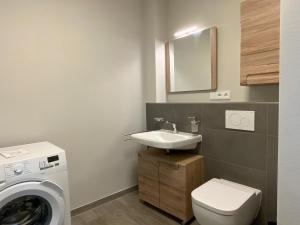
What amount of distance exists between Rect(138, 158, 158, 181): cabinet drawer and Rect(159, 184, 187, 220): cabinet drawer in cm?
13

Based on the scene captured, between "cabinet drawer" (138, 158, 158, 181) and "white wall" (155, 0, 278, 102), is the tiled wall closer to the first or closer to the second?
"white wall" (155, 0, 278, 102)

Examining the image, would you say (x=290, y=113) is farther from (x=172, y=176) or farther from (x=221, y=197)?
(x=172, y=176)

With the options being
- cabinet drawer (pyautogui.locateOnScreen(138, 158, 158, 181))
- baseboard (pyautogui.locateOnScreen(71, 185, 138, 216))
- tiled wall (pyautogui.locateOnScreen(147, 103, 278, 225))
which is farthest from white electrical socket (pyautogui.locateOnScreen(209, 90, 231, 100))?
baseboard (pyautogui.locateOnScreen(71, 185, 138, 216))

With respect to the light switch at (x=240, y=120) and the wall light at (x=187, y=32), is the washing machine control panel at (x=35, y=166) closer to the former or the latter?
the light switch at (x=240, y=120)

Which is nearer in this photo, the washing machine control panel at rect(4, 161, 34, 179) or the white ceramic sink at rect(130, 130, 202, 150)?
the washing machine control panel at rect(4, 161, 34, 179)

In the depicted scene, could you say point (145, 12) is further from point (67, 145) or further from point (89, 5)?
point (67, 145)

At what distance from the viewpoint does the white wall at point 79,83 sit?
172 centimetres

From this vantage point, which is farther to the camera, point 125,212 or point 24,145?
point 125,212

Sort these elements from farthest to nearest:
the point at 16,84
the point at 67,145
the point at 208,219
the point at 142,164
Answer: the point at 142,164
the point at 67,145
the point at 16,84
the point at 208,219

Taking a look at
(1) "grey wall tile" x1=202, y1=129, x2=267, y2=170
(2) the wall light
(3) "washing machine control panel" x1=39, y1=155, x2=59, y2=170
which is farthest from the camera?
(2) the wall light

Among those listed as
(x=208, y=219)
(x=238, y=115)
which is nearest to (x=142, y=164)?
(x=208, y=219)

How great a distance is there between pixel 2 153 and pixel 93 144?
86 centimetres

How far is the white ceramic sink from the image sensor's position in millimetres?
1769

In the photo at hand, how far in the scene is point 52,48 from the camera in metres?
1.89
